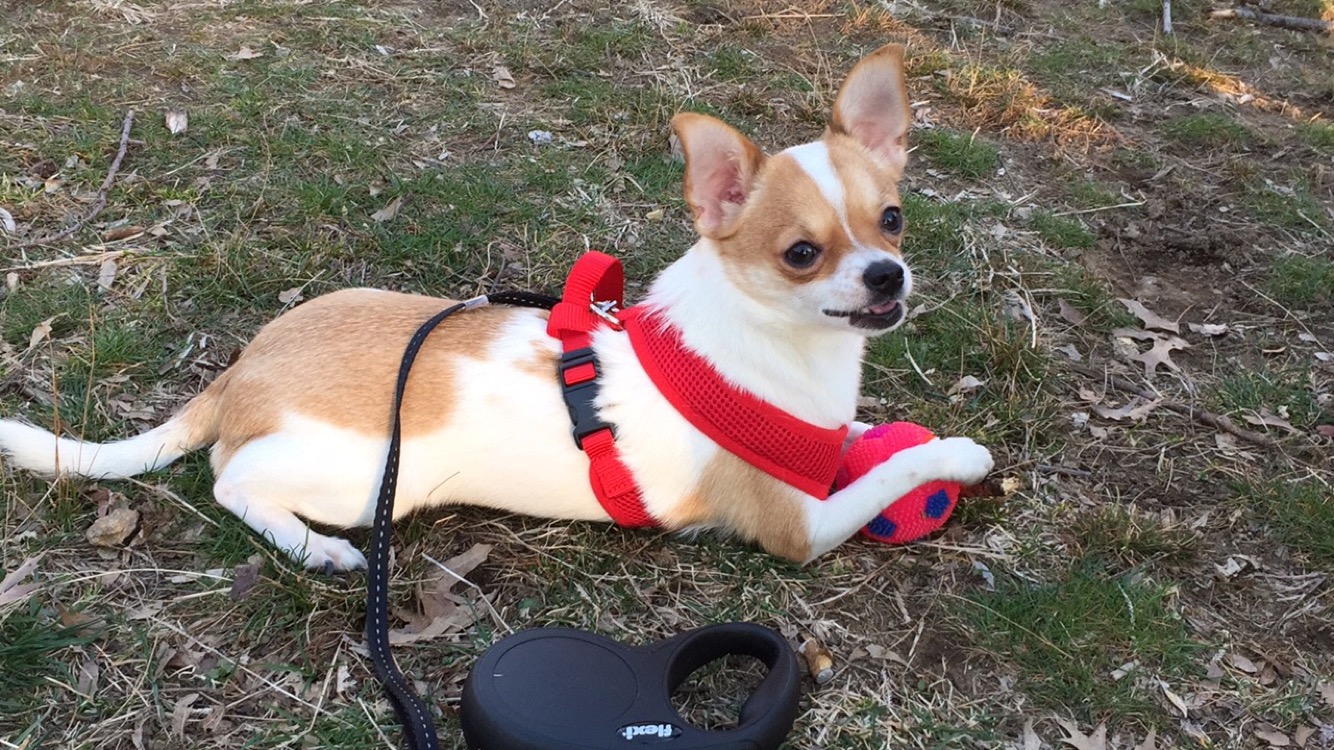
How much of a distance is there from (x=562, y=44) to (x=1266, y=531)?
4.60 m

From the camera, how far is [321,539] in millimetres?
2898

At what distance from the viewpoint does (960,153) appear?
202 inches

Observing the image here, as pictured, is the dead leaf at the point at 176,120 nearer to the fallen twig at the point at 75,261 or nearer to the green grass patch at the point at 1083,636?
the fallen twig at the point at 75,261

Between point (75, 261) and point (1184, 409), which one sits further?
point (75, 261)

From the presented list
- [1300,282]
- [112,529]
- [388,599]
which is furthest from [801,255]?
[1300,282]

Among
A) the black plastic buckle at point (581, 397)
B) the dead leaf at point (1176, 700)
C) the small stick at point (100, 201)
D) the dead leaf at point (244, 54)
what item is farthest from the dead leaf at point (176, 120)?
the dead leaf at point (1176, 700)

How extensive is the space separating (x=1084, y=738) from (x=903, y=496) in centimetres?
83

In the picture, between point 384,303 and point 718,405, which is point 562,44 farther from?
point 718,405

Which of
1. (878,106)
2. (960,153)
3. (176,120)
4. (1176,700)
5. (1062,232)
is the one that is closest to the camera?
(1176,700)

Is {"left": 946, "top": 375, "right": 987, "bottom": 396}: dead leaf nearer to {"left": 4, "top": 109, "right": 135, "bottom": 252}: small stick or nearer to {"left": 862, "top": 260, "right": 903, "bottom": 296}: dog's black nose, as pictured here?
{"left": 862, "top": 260, "right": 903, "bottom": 296}: dog's black nose

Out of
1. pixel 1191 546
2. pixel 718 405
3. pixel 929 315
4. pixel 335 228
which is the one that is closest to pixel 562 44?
pixel 335 228

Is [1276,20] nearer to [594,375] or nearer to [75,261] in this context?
[594,375]

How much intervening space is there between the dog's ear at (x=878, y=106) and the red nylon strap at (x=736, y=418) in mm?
954

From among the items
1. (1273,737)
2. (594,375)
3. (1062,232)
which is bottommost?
(1273,737)
